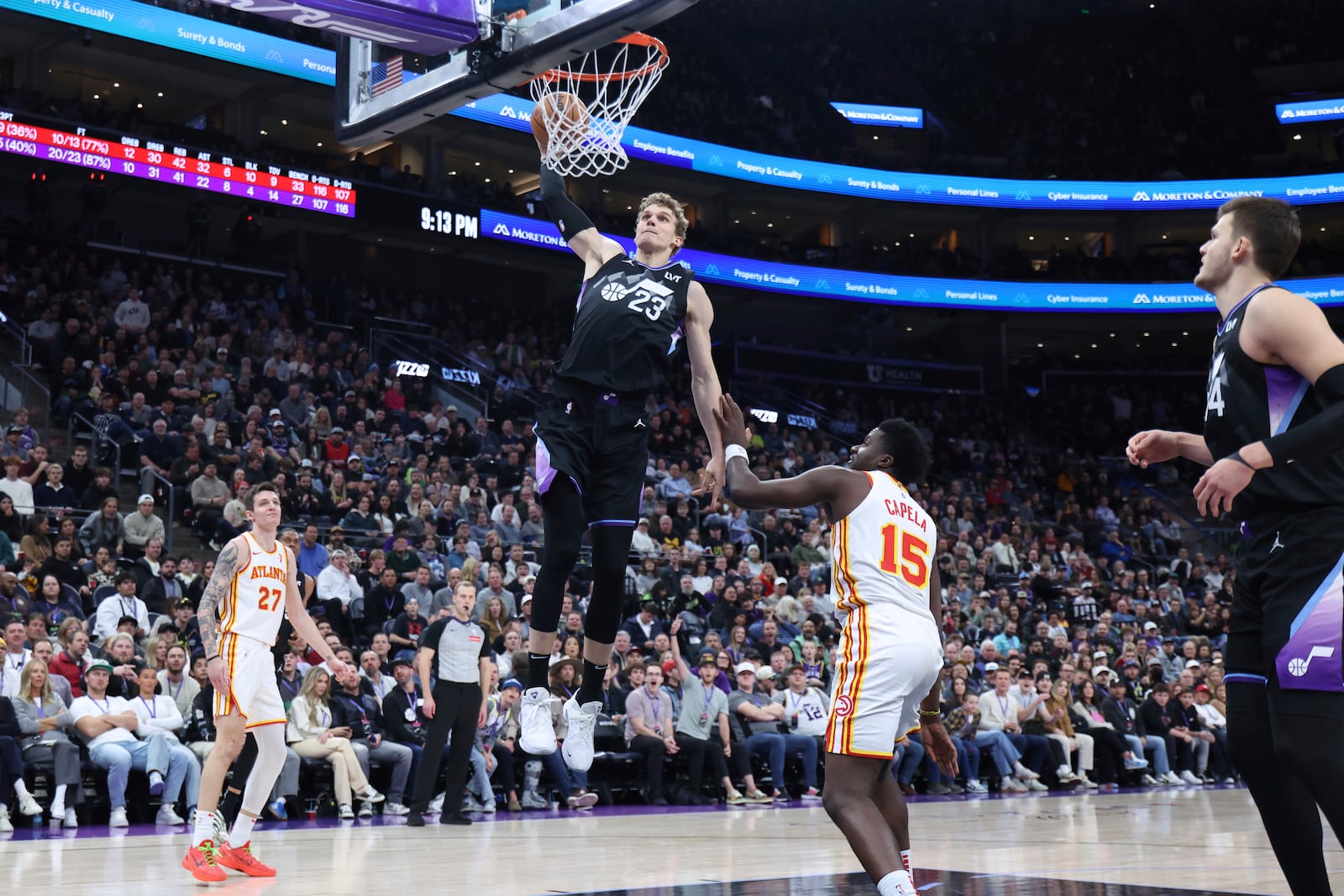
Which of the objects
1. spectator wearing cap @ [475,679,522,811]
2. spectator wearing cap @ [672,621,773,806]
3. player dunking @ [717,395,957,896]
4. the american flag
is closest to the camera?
player dunking @ [717,395,957,896]

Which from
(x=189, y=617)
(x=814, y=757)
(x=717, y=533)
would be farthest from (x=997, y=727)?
(x=189, y=617)

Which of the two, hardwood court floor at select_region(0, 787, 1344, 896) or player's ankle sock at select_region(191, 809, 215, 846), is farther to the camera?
player's ankle sock at select_region(191, 809, 215, 846)

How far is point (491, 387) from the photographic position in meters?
22.6

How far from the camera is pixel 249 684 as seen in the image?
23.9ft

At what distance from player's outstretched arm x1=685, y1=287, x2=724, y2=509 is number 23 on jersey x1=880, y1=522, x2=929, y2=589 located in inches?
35.5

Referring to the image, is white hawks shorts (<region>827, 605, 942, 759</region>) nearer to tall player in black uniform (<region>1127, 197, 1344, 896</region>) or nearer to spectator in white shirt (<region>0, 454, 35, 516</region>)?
tall player in black uniform (<region>1127, 197, 1344, 896</region>)

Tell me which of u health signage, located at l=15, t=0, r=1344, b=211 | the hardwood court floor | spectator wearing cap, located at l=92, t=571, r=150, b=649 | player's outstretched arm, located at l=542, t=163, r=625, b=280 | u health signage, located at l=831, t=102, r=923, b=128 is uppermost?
u health signage, located at l=831, t=102, r=923, b=128

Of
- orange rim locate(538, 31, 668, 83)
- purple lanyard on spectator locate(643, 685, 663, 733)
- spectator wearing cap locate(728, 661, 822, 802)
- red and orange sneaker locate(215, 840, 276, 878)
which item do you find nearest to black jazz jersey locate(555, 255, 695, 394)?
orange rim locate(538, 31, 668, 83)

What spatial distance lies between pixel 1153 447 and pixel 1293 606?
69 cm

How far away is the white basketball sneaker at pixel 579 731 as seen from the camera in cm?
573

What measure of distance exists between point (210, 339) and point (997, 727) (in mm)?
11929

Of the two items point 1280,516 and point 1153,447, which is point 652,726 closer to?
point 1153,447

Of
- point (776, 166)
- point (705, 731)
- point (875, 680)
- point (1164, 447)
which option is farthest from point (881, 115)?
point (1164, 447)

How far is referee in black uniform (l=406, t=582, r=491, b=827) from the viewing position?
10.5 metres
